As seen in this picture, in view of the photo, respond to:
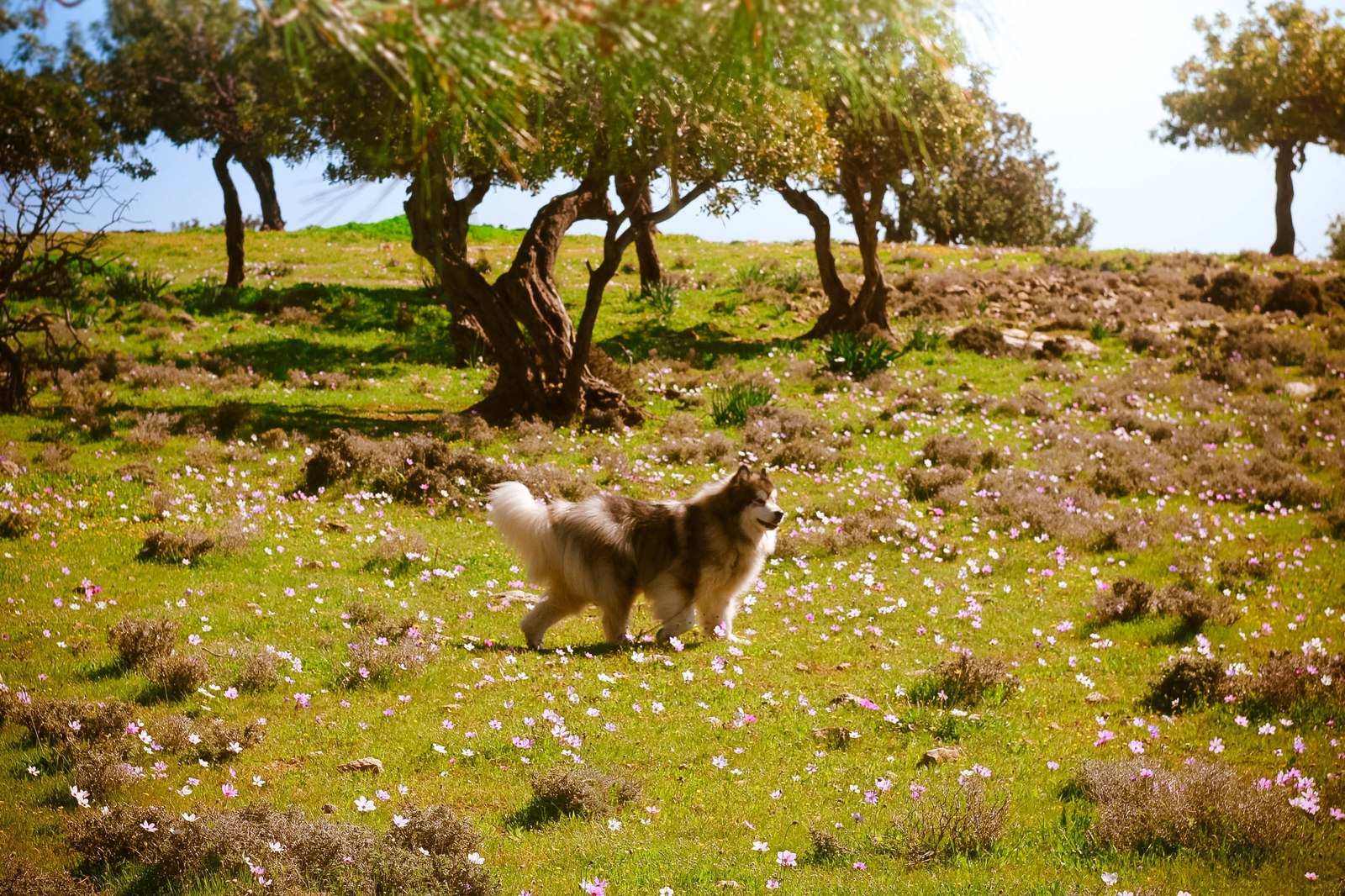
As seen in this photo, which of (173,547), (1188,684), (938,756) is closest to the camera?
(938,756)

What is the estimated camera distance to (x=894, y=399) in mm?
22250

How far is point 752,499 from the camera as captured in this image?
10.3 m

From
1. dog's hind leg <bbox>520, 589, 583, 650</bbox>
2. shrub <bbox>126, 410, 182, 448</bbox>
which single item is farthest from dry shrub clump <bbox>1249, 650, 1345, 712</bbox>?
shrub <bbox>126, 410, 182, 448</bbox>

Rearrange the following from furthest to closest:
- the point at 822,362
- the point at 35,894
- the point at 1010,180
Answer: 1. the point at 1010,180
2. the point at 822,362
3. the point at 35,894

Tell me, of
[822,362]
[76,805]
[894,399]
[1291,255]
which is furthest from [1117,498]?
[1291,255]

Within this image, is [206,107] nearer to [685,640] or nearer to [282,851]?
[685,640]

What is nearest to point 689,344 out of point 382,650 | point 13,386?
point 13,386

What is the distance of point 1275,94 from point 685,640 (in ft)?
145

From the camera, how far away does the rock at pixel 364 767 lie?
7512 mm

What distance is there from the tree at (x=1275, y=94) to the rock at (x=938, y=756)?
4340cm

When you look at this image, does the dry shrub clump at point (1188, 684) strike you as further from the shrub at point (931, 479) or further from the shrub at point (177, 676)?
the shrub at point (177, 676)

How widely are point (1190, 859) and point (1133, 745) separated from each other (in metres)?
1.59

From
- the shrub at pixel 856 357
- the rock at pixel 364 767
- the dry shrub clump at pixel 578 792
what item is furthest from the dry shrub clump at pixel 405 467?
the shrub at pixel 856 357

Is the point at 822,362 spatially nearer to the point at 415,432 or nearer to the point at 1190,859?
the point at 415,432
